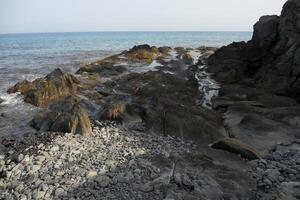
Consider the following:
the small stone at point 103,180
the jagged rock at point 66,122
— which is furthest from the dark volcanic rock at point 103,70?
the small stone at point 103,180

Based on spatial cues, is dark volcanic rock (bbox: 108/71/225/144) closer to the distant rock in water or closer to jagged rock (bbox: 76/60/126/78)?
the distant rock in water

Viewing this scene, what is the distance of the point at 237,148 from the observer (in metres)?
13.0

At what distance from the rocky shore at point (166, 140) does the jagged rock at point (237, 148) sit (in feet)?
0.12

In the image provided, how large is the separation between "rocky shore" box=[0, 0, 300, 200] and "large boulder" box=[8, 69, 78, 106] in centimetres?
6

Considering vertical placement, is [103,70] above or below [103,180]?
below

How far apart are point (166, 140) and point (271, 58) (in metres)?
13.8

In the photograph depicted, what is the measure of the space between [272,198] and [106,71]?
75.8 feet

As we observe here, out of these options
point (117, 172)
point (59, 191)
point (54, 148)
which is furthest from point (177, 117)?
point (59, 191)

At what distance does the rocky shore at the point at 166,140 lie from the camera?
10.3m

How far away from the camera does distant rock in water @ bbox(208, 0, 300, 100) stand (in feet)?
68.2

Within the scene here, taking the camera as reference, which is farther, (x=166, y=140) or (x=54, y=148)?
(x=166, y=140)

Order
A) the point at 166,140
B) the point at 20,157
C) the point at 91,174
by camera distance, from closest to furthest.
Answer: the point at 91,174
the point at 20,157
the point at 166,140

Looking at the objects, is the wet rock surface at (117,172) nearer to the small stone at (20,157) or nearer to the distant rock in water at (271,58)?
the small stone at (20,157)

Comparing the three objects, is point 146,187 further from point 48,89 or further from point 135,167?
point 48,89
